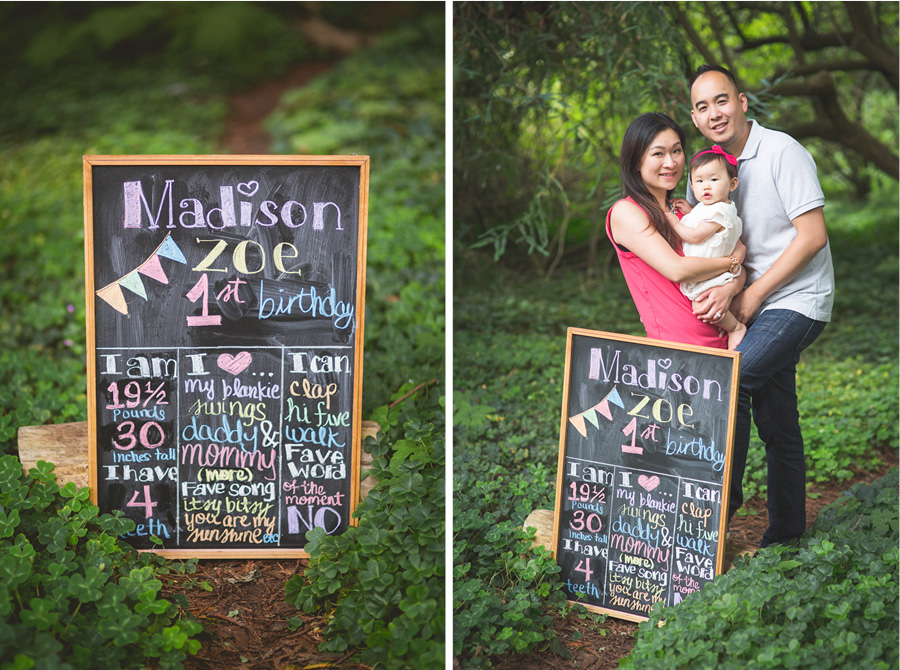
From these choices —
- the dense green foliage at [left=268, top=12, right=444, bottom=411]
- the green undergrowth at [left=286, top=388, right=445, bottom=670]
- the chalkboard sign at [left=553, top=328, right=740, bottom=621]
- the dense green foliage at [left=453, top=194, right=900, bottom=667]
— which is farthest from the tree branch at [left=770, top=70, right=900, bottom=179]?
the green undergrowth at [left=286, top=388, right=445, bottom=670]

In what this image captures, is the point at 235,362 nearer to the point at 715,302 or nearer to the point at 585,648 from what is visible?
the point at 585,648

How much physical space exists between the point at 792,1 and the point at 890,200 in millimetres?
6011

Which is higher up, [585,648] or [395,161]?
[395,161]

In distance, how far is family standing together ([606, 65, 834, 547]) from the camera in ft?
8.14

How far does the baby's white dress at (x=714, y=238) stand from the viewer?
8.07 ft

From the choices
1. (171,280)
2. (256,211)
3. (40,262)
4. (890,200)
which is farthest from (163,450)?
(890,200)

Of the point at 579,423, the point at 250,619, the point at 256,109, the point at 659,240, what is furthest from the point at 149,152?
the point at 659,240

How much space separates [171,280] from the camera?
272cm

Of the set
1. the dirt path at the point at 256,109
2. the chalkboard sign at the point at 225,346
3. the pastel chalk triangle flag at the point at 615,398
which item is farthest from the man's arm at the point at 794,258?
the dirt path at the point at 256,109

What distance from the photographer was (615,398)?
270 cm

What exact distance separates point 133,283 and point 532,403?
8.65 feet

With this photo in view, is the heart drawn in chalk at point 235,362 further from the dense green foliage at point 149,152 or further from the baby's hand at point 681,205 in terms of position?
the baby's hand at point 681,205

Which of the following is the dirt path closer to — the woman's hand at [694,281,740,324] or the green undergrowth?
the green undergrowth

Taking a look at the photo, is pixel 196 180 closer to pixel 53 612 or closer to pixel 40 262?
pixel 53 612
